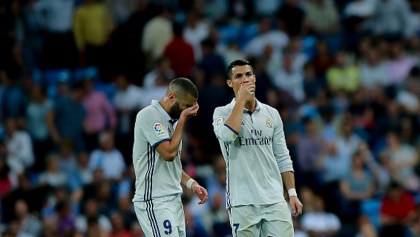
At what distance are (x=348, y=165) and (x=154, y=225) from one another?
925 cm

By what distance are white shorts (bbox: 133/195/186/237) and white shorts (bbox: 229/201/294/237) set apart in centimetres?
63

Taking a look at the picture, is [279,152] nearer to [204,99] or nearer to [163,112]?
[163,112]

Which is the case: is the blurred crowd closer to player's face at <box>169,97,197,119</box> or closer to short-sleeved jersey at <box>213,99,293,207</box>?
player's face at <box>169,97,197,119</box>

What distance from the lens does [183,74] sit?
21.3 m

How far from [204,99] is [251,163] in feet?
26.7

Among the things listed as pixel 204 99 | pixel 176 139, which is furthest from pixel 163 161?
pixel 204 99

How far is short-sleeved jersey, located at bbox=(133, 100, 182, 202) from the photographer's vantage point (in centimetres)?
1210

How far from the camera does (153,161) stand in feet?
39.9

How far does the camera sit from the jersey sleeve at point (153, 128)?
39.5ft

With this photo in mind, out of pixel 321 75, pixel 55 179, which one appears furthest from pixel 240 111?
pixel 321 75

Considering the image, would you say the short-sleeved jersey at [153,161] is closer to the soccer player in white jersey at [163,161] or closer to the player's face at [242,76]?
the soccer player in white jersey at [163,161]

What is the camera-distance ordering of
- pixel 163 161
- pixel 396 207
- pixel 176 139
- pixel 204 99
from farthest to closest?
pixel 204 99, pixel 396 207, pixel 163 161, pixel 176 139

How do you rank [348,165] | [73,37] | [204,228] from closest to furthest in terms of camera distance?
[204,228]
[348,165]
[73,37]

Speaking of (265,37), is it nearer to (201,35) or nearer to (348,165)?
(201,35)
